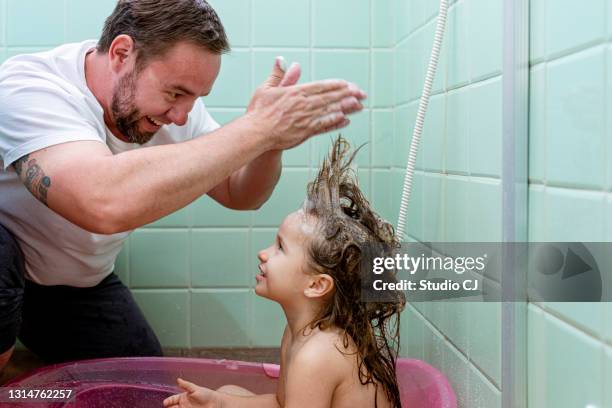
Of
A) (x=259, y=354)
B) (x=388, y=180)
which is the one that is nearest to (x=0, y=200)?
(x=259, y=354)

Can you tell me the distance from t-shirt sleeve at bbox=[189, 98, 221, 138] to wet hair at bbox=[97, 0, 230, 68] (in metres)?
0.16

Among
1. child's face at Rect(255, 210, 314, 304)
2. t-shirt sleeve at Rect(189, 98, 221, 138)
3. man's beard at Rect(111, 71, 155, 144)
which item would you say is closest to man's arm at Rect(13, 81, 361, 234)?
child's face at Rect(255, 210, 314, 304)

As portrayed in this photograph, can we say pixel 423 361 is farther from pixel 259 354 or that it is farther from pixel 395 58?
pixel 395 58

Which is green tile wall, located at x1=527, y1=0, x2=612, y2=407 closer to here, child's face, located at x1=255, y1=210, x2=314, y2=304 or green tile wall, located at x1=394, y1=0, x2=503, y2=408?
green tile wall, located at x1=394, y1=0, x2=503, y2=408

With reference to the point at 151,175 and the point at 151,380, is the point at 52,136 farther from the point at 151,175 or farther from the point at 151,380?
the point at 151,380

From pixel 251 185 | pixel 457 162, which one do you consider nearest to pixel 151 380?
pixel 251 185

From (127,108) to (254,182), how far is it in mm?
231

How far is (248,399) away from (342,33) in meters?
0.63

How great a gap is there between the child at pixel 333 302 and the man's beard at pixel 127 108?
351 millimetres

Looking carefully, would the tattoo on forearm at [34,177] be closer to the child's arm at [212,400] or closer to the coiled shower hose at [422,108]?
the child's arm at [212,400]

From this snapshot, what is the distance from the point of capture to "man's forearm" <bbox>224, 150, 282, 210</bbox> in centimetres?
108

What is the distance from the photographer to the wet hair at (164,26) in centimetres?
102

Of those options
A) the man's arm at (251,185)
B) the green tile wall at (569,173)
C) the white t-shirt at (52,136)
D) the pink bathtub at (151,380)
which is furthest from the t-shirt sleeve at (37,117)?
the green tile wall at (569,173)

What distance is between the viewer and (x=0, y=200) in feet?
3.67
